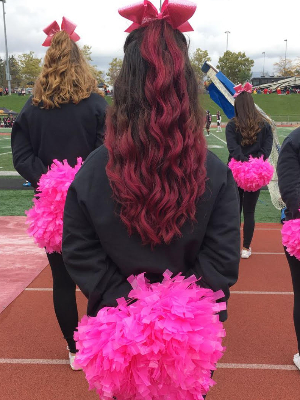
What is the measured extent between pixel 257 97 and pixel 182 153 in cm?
5155

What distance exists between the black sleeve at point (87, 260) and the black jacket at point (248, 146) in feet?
12.2

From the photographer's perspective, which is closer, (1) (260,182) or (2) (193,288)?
(2) (193,288)

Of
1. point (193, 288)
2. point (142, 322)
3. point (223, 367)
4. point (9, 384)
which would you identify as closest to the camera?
point (142, 322)

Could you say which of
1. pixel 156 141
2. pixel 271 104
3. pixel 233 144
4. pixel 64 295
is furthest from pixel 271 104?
pixel 156 141

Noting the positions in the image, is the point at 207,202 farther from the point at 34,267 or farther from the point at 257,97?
the point at 257,97

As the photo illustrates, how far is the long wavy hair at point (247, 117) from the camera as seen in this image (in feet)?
15.2

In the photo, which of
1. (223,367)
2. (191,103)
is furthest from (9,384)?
(191,103)

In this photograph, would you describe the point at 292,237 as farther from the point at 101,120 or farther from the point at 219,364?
the point at 101,120

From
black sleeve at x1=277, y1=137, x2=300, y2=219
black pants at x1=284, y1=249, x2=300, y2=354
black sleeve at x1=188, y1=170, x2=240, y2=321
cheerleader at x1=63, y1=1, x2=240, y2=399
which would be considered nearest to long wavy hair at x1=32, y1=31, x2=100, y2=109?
cheerleader at x1=63, y1=1, x2=240, y2=399

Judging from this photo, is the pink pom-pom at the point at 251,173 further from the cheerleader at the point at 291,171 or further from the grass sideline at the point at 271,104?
the grass sideline at the point at 271,104

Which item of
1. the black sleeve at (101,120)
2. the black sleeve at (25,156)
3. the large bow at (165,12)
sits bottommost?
the black sleeve at (25,156)

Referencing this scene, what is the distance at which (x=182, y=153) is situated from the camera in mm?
1293

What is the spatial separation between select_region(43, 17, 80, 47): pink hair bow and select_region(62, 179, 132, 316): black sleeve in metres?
1.47

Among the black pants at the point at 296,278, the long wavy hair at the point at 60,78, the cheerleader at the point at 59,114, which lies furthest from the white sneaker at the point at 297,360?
the long wavy hair at the point at 60,78
